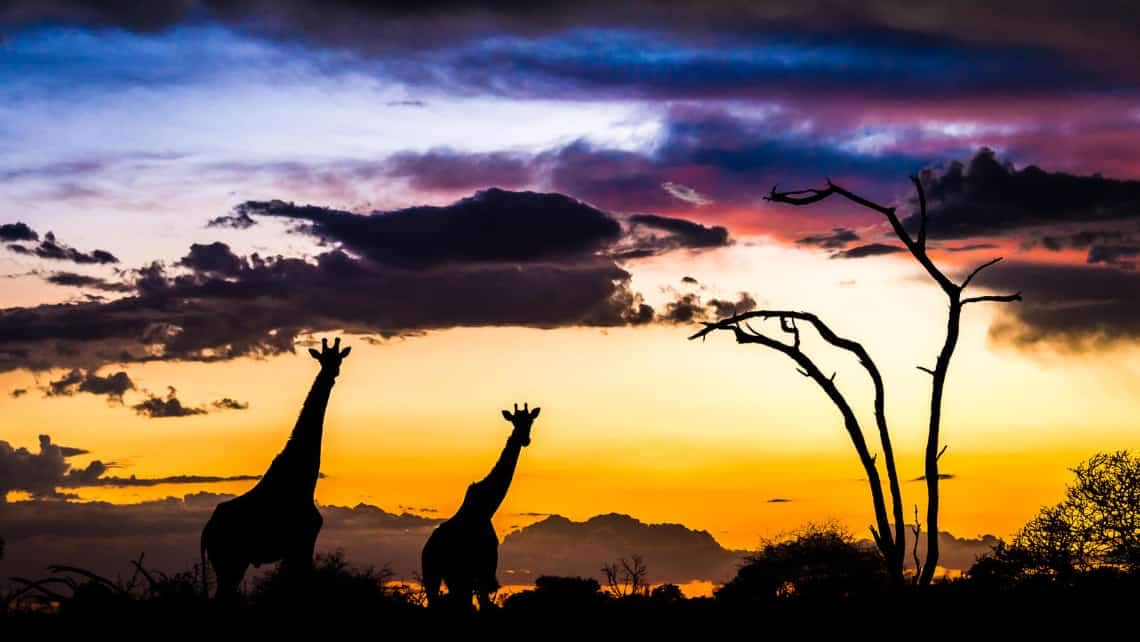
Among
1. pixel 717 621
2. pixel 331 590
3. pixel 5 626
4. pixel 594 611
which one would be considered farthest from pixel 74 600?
pixel 717 621

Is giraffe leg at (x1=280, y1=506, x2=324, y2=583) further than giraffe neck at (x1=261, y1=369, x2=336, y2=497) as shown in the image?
No

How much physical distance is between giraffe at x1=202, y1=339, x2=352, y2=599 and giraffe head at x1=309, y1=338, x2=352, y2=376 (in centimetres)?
106

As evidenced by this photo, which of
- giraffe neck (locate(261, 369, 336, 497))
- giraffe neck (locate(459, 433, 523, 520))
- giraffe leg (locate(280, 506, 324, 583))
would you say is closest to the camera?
giraffe leg (locate(280, 506, 324, 583))

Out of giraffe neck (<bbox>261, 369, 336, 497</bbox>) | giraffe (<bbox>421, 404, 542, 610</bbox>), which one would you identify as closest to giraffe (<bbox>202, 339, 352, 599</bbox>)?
giraffe neck (<bbox>261, 369, 336, 497</bbox>)

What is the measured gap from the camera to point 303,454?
22.2 metres

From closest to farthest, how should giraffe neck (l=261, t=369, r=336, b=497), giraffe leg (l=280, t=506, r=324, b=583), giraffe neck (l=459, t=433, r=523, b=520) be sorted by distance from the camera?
giraffe leg (l=280, t=506, r=324, b=583), giraffe neck (l=261, t=369, r=336, b=497), giraffe neck (l=459, t=433, r=523, b=520)

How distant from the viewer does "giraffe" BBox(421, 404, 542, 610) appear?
74.5ft

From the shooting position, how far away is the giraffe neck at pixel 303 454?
2197cm

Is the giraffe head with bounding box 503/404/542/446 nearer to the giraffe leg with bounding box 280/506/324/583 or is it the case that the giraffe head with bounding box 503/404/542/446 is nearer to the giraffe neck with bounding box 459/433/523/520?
the giraffe neck with bounding box 459/433/523/520

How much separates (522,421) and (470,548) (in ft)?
10.7

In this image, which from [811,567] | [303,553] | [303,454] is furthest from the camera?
[811,567]

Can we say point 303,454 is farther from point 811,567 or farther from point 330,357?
point 811,567

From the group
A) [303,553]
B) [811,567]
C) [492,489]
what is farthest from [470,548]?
[811,567]

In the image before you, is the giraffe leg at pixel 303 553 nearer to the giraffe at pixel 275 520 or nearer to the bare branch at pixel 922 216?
the giraffe at pixel 275 520
